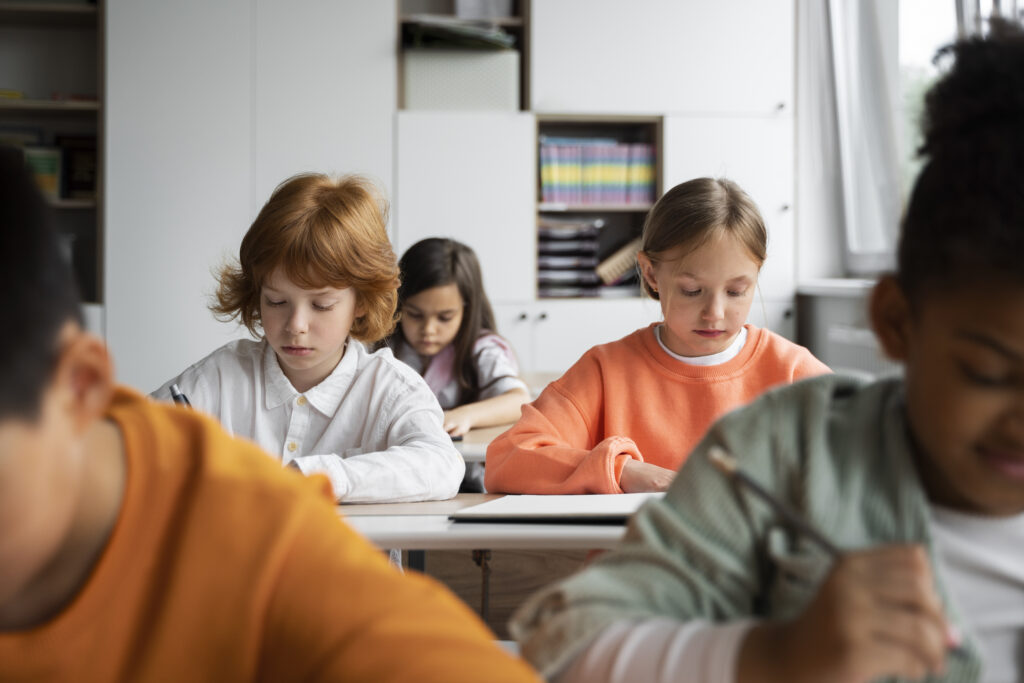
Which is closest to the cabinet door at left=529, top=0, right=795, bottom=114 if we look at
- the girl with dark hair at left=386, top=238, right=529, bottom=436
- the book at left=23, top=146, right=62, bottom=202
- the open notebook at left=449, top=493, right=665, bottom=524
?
the girl with dark hair at left=386, top=238, right=529, bottom=436

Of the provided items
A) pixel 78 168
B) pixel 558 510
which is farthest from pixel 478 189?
pixel 558 510

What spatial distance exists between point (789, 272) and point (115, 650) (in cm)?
441

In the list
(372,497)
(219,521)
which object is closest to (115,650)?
(219,521)

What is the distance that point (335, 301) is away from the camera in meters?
1.72

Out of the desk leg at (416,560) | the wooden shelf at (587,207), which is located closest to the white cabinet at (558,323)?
the wooden shelf at (587,207)

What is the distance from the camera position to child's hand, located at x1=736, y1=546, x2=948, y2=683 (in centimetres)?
55

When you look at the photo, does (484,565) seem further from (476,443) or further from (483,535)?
(483,535)

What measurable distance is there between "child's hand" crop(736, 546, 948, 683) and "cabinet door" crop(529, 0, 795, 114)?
4134mm

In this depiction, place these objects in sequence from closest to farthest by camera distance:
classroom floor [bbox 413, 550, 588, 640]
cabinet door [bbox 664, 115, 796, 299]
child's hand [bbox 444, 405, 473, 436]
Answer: child's hand [bbox 444, 405, 473, 436] < classroom floor [bbox 413, 550, 588, 640] < cabinet door [bbox 664, 115, 796, 299]

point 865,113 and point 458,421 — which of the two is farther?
point 865,113

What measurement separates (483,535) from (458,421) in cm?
130

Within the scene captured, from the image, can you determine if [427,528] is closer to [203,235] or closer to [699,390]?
[699,390]

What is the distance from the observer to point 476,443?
223 cm

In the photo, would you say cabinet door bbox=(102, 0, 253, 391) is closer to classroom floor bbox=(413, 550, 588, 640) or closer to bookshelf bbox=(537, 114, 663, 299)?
bookshelf bbox=(537, 114, 663, 299)
